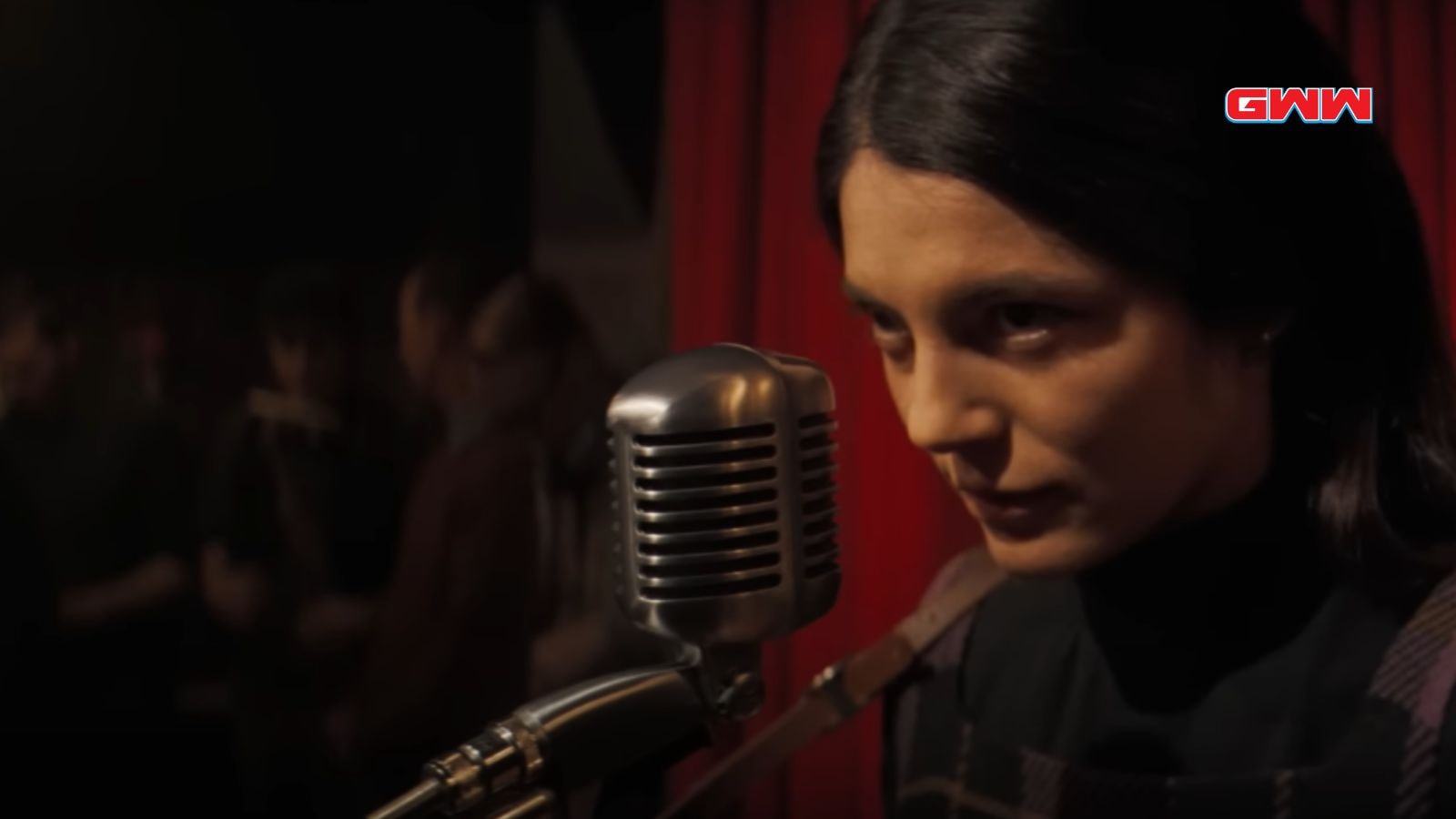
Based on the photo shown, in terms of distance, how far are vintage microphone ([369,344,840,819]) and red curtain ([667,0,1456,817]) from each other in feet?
2.39

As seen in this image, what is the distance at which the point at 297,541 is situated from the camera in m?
1.63

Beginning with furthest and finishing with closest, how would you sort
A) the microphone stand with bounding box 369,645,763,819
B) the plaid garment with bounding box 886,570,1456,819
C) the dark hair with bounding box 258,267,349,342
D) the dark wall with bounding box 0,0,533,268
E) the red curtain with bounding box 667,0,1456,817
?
1. the dark hair with bounding box 258,267,349,342
2. the dark wall with bounding box 0,0,533,268
3. the red curtain with bounding box 667,0,1456,817
4. the plaid garment with bounding box 886,570,1456,819
5. the microphone stand with bounding box 369,645,763,819

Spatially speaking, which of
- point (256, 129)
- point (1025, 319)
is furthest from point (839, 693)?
point (256, 129)

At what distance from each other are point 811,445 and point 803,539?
5cm

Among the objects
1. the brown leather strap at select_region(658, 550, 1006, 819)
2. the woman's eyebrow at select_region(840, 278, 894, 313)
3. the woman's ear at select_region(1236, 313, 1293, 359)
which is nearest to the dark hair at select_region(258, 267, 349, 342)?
the brown leather strap at select_region(658, 550, 1006, 819)

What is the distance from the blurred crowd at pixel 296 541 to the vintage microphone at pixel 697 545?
1002 mm

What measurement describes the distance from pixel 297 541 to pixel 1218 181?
4.41 feet

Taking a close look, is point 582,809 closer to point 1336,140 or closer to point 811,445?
point 811,445

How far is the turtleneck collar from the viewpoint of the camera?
72cm

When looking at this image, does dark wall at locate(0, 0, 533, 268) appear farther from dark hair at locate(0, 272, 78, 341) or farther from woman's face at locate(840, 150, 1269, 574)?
woman's face at locate(840, 150, 1269, 574)

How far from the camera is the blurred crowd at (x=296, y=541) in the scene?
5.11ft

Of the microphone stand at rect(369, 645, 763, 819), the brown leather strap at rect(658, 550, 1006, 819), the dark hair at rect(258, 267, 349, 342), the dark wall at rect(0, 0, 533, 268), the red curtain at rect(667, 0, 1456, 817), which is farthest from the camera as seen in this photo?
the dark hair at rect(258, 267, 349, 342)

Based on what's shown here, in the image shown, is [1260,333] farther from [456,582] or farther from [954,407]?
[456,582]

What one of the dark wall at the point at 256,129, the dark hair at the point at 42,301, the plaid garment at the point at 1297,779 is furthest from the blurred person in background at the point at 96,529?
the plaid garment at the point at 1297,779
